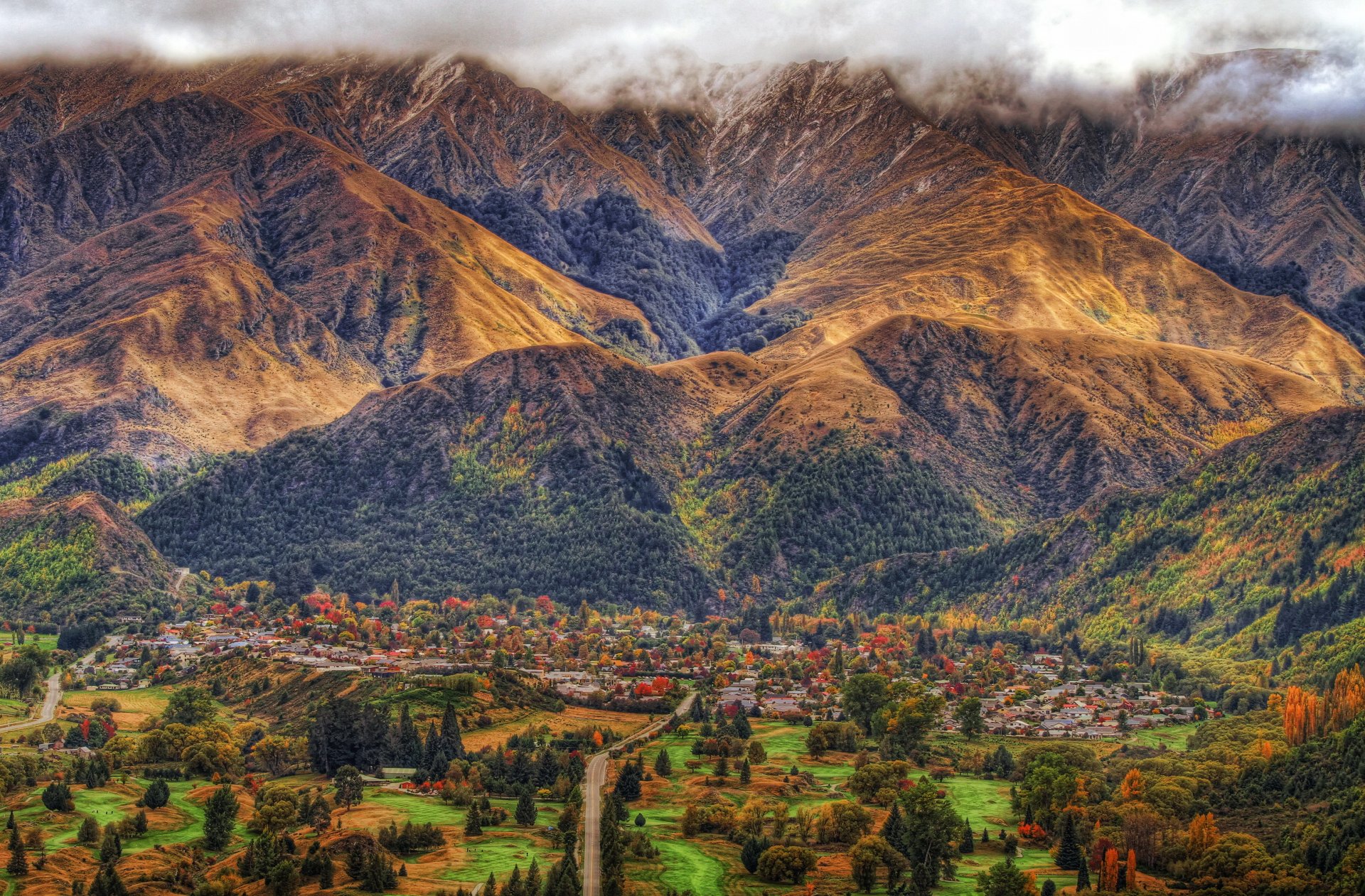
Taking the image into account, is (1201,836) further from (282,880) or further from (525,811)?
(282,880)

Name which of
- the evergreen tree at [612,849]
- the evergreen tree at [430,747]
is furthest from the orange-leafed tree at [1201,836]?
the evergreen tree at [430,747]

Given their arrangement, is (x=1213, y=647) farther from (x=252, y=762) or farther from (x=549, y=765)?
(x=252, y=762)

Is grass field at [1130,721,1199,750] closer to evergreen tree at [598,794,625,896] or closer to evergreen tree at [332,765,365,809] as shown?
evergreen tree at [598,794,625,896]

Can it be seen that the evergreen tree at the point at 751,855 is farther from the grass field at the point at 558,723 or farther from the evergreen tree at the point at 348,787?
the grass field at the point at 558,723

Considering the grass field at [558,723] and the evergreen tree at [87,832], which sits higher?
the grass field at [558,723]

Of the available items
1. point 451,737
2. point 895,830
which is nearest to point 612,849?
point 895,830

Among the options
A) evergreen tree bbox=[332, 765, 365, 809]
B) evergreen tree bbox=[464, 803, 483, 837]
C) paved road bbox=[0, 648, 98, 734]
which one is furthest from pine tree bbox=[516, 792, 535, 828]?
paved road bbox=[0, 648, 98, 734]

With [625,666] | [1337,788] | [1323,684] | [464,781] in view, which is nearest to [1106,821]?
[1337,788]
